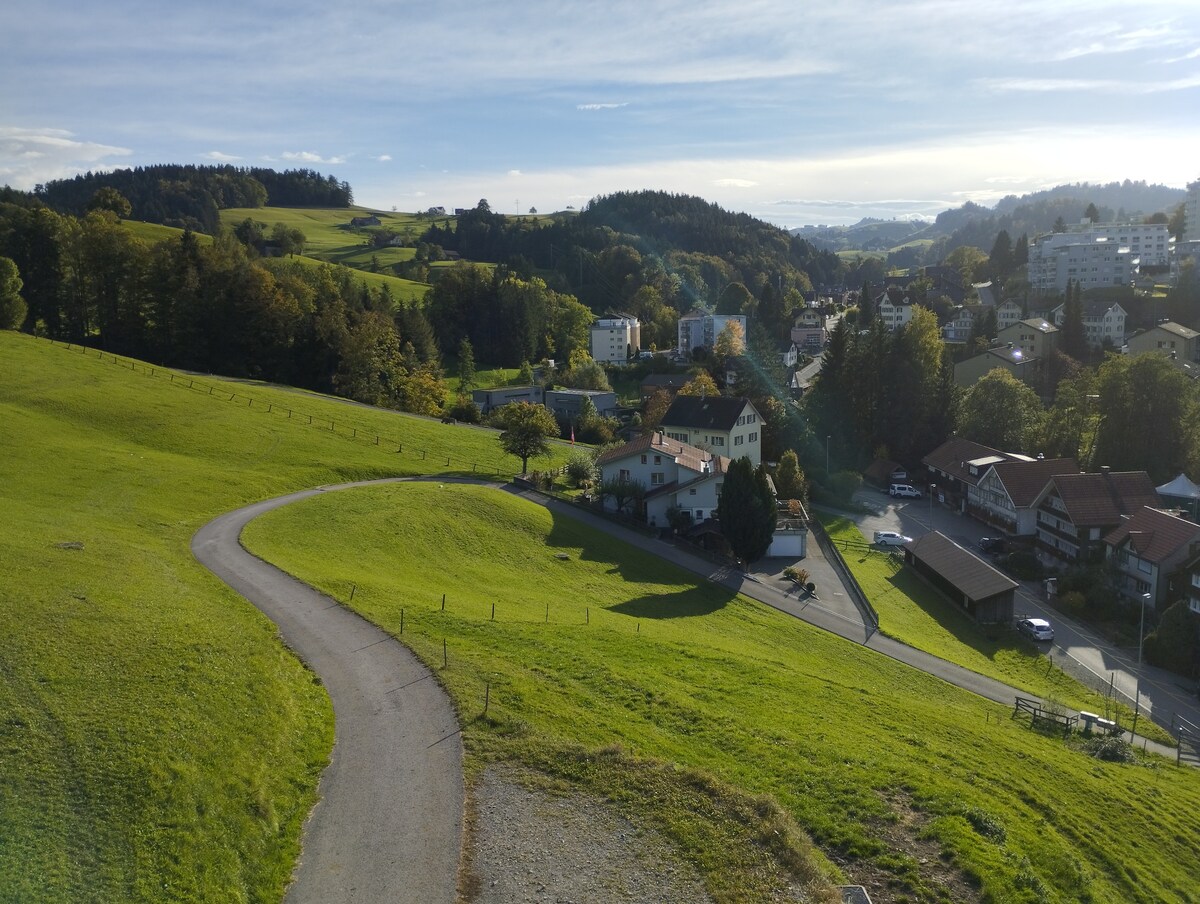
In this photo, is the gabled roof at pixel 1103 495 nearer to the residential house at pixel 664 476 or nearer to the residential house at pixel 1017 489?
the residential house at pixel 1017 489

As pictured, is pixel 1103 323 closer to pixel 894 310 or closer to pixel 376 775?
pixel 894 310

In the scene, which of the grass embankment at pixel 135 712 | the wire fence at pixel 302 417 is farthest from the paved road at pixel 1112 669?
the wire fence at pixel 302 417

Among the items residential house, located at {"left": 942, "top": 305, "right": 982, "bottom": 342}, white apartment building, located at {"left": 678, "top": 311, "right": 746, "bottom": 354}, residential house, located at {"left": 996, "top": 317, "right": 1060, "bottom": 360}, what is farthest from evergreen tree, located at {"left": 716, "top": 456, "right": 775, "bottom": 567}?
residential house, located at {"left": 942, "top": 305, "right": 982, "bottom": 342}

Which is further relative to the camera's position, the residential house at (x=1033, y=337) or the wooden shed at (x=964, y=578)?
the residential house at (x=1033, y=337)

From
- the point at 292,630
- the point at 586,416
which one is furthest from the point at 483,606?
the point at 586,416

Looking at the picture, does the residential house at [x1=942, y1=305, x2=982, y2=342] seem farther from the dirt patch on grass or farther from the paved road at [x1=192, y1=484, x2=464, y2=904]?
the dirt patch on grass

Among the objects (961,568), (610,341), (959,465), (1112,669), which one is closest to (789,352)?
(610,341)

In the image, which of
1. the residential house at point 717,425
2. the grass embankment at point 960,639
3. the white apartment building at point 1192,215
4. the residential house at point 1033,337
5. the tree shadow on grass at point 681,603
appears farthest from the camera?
the white apartment building at point 1192,215

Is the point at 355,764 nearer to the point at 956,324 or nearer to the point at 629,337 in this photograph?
the point at 629,337
